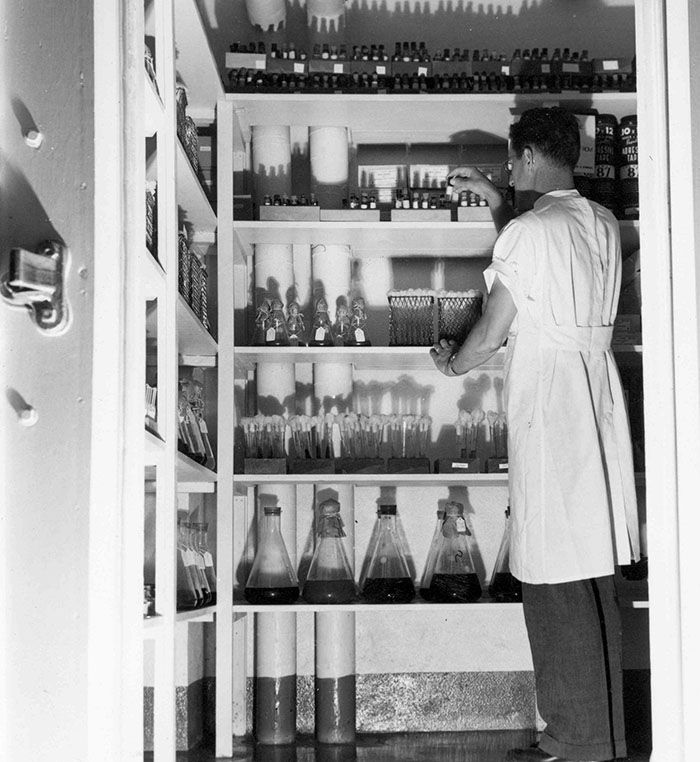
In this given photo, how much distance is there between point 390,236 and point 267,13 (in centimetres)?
84

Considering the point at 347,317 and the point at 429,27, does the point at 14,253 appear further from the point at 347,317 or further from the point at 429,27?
the point at 429,27

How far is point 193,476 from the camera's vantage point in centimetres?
307

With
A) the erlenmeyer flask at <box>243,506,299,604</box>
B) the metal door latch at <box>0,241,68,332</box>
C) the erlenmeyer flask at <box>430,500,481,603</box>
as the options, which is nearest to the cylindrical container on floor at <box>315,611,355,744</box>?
the erlenmeyer flask at <box>243,506,299,604</box>

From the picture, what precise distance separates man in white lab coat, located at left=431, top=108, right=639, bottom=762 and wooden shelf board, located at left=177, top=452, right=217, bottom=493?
0.75 metres

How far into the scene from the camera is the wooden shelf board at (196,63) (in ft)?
9.62

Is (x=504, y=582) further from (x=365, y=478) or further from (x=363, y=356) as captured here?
(x=363, y=356)

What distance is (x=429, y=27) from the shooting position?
12.7 ft

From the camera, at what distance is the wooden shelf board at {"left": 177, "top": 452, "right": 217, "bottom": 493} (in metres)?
2.71

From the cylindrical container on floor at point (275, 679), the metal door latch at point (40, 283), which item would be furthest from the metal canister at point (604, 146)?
the metal door latch at point (40, 283)

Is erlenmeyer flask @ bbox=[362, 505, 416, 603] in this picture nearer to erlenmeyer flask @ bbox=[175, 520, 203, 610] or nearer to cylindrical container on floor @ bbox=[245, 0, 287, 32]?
erlenmeyer flask @ bbox=[175, 520, 203, 610]

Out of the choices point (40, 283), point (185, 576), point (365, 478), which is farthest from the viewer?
point (365, 478)

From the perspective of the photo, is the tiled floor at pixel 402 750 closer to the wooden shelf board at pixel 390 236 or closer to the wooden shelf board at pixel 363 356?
the wooden shelf board at pixel 363 356

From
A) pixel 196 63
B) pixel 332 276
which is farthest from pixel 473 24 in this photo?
pixel 196 63

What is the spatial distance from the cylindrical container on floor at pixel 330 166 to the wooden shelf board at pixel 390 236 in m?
0.16
